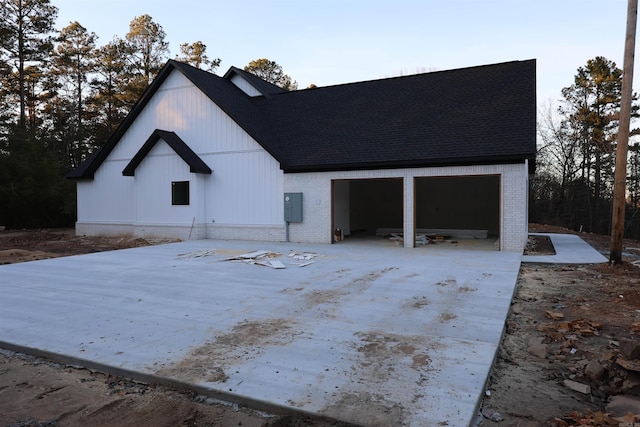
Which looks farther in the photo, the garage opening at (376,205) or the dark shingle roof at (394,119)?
the garage opening at (376,205)

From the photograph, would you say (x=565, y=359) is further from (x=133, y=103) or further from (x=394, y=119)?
(x=133, y=103)

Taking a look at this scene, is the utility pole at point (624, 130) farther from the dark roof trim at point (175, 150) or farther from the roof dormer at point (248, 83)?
the roof dormer at point (248, 83)

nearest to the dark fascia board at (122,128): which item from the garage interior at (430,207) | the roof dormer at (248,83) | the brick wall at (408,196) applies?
the roof dormer at (248,83)

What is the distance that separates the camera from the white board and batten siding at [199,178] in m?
15.5

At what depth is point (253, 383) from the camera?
3424mm

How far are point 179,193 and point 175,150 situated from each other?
1787mm

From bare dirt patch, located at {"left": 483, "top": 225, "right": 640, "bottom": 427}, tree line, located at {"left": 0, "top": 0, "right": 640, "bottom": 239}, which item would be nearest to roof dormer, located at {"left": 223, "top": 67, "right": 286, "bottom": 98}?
tree line, located at {"left": 0, "top": 0, "right": 640, "bottom": 239}

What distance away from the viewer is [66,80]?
32.1 metres

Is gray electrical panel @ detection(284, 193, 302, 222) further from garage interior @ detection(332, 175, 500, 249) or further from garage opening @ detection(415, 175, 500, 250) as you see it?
garage opening @ detection(415, 175, 500, 250)

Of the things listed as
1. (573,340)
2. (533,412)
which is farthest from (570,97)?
(533,412)

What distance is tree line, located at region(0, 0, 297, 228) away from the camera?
84.5 feet

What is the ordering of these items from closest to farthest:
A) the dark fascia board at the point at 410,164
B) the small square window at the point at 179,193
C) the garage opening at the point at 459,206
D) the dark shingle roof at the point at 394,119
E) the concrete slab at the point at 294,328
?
1. the concrete slab at the point at 294,328
2. the dark fascia board at the point at 410,164
3. the dark shingle roof at the point at 394,119
4. the small square window at the point at 179,193
5. the garage opening at the point at 459,206

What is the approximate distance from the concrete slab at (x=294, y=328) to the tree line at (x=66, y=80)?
18590mm

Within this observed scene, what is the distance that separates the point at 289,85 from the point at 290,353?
3970cm
